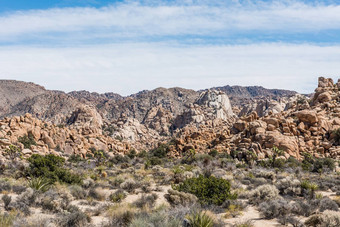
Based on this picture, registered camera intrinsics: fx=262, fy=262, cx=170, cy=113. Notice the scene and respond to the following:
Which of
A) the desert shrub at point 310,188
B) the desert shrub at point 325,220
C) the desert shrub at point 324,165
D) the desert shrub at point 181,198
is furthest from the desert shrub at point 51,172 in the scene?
the desert shrub at point 324,165

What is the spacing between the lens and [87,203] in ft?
38.9

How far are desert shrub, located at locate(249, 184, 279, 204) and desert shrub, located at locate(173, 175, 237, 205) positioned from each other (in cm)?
126

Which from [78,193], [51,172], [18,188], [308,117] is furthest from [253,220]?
[308,117]

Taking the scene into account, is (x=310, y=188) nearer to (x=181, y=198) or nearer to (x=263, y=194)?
(x=263, y=194)

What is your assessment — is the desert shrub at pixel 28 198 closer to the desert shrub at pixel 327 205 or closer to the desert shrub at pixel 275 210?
the desert shrub at pixel 275 210

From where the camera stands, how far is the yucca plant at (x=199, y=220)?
24.0 ft

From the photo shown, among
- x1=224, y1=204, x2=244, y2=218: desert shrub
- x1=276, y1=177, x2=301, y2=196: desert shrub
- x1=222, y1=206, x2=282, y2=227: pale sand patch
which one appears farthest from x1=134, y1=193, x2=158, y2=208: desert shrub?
x1=276, y1=177, x2=301, y2=196: desert shrub

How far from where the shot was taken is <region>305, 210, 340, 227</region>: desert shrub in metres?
7.67

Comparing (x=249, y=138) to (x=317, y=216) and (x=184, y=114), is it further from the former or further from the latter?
Answer: (x=184, y=114)

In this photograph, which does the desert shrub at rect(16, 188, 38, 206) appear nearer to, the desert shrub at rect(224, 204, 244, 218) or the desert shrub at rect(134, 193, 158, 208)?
the desert shrub at rect(134, 193, 158, 208)

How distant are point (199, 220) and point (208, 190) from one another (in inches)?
173

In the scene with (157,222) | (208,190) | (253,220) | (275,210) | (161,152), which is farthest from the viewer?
(161,152)

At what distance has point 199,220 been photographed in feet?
24.3

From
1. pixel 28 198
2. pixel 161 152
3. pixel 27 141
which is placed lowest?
pixel 161 152
